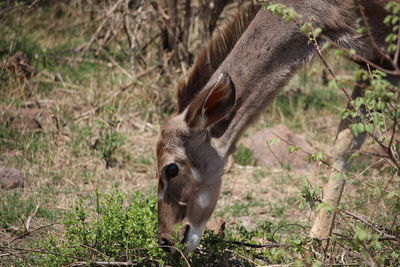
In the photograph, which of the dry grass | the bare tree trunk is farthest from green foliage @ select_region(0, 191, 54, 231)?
the bare tree trunk

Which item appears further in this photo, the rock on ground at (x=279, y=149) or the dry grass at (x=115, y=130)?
the rock on ground at (x=279, y=149)

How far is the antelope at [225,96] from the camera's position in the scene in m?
4.43

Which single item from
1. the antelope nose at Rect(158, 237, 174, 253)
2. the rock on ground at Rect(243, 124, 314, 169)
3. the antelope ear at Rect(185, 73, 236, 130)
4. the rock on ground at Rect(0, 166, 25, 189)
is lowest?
the rock on ground at Rect(243, 124, 314, 169)

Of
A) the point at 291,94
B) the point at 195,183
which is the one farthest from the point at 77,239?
the point at 291,94

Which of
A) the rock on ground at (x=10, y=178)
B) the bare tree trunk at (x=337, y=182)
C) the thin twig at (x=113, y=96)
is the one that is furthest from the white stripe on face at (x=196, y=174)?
the thin twig at (x=113, y=96)

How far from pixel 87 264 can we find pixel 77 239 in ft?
0.93

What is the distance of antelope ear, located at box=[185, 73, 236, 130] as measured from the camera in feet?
14.1

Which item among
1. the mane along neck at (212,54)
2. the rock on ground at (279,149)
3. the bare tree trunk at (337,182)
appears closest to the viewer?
the mane along neck at (212,54)

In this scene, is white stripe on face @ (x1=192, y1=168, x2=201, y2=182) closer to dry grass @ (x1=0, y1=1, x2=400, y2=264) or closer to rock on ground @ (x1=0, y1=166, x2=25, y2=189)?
dry grass @ (x1=0, y1=1, x2=400, y2=264)

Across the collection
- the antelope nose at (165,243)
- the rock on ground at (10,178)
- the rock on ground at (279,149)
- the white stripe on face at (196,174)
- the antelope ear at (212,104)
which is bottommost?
the rock on ground at (279,149)

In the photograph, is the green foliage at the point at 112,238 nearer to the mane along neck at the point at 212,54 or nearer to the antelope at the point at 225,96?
the antelope at the point at 225,96

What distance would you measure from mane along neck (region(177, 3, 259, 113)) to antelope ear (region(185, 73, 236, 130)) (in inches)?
9.1

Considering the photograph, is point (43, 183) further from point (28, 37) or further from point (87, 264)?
point (28, 37)

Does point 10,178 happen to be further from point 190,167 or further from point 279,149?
point 279,149
